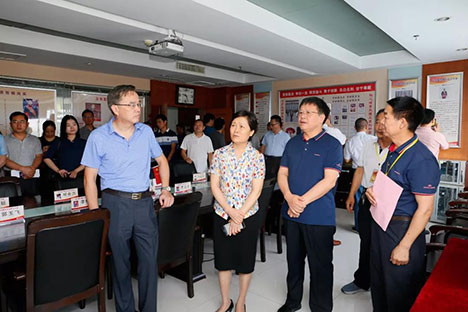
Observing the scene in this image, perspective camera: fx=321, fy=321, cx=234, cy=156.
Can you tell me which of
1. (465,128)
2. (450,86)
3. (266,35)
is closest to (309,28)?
(266,35)

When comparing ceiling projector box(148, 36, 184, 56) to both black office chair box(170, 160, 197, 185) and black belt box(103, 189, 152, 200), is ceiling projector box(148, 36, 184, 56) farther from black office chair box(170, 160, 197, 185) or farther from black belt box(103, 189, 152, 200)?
black belt box(103, 189, 152, 200)

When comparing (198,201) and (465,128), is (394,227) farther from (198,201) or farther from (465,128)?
(465,128)

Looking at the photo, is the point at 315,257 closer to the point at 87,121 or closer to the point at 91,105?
the point at 87,121

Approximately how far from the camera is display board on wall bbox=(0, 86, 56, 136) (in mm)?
5117

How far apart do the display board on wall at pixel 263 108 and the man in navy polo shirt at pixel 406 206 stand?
5.75m

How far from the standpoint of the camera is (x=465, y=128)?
197 inches

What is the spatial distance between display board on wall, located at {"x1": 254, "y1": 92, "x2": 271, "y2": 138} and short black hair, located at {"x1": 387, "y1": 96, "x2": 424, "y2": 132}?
5750 millimetres

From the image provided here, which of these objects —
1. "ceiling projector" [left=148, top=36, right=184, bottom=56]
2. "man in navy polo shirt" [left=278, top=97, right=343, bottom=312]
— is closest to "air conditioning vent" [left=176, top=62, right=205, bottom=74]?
"ceiling projector" [left=148, top=36, right=184, bottom=56]

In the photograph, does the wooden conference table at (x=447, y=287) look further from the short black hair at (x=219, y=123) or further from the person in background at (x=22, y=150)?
the short black hair at (x=219, y=123)

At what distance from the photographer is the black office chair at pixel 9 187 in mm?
2942

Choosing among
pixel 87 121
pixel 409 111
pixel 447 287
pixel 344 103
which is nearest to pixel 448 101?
pixel 344 103

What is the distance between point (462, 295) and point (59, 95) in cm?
619

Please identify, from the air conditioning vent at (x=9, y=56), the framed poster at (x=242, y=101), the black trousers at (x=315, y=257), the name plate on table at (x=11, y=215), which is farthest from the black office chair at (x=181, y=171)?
the framed poster at (x=242, y=101)

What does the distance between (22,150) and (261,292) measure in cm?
309
